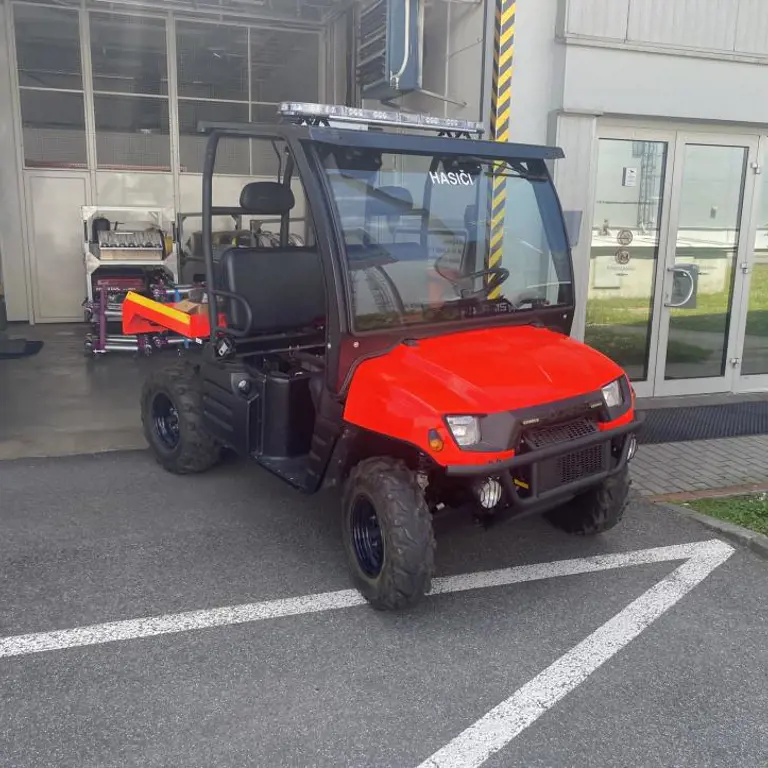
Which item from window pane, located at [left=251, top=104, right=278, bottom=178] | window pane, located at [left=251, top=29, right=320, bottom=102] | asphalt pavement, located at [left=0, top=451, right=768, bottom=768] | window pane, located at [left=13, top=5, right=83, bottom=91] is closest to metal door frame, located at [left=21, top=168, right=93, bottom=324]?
window pane, located at [left=13, top=5, right=83, bottom=91]

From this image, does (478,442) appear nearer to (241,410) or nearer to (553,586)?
(553,586)

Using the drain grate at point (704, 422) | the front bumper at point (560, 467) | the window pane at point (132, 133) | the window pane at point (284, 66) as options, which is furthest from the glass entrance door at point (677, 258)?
the window pane at point (132, 133)

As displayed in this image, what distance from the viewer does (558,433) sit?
142 inches

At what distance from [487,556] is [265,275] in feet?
6.74

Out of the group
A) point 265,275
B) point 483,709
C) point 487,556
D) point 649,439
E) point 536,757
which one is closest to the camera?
point 536,757

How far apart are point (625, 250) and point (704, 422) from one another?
168cm

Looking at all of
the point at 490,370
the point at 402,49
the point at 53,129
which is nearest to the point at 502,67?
the point at 402,49

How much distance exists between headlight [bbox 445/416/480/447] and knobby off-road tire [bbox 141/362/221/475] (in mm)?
2316

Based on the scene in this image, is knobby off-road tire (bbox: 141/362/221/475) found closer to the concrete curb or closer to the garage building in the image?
the concrete curb

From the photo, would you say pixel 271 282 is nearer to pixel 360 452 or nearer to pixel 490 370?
pixel 360 452

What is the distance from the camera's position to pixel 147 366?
8656mm

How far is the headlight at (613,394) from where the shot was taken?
150 inches

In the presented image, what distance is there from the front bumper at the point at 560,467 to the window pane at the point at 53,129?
30.9 feet

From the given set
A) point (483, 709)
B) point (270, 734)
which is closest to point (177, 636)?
point (270, 734)
